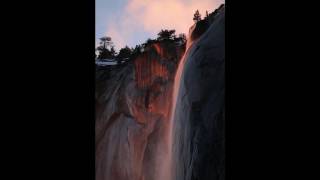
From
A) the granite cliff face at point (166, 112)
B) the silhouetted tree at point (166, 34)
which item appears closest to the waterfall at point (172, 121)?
the granite cliff face at point (166, 112)

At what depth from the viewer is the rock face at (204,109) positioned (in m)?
3.44

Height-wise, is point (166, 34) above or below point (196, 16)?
below

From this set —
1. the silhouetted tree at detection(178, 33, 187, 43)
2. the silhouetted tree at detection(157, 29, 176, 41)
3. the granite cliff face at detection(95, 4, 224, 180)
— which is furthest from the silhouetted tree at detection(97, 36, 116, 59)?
the silhouetted tree at detection(178, 33, 187, 43)

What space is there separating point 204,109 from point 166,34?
0.67 m

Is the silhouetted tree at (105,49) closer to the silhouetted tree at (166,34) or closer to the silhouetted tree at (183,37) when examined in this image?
the silhouetted tree at (166,34)

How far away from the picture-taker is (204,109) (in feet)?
11.5

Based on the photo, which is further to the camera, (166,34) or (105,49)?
(166,34)

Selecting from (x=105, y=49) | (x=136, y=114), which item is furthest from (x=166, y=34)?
(x=136, y=114)

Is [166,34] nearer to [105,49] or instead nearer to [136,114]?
[105,49]

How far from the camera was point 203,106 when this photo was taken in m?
3.49

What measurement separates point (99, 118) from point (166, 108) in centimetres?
53
